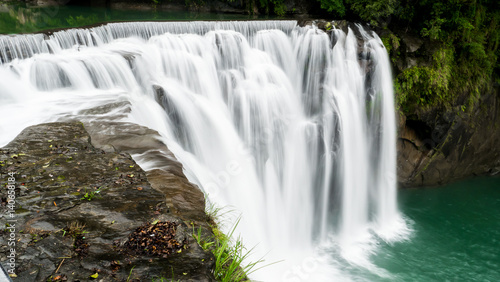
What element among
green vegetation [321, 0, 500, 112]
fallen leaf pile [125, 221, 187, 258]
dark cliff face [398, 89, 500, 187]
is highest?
green vegetation [321, 0, 500, 112]

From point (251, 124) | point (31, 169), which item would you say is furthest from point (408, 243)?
point (31, 169)

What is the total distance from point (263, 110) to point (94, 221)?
6.77 meters

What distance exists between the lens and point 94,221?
2.74 metres

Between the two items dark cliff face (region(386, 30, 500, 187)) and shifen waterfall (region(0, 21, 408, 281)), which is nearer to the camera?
shifen waterfall (region(0, 21, 408, 281))

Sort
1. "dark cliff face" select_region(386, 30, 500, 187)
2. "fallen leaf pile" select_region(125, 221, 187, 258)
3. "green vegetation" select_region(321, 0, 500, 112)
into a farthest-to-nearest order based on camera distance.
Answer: "dark cliff face" select_region(386, 30, 500, 187) < "green vegetation" select_region(321, 0, 500, 112) < "fallen leaf pile" select_region(125, 221, 187, 258)

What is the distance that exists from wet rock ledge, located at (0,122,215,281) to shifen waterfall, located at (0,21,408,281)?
6.58ft

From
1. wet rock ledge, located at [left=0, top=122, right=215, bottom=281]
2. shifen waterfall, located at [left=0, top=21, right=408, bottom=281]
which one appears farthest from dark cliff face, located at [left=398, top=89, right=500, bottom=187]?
wet rock ledge, located at [left=0, top=122, right=215, bottom=281]

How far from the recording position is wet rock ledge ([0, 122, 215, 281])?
2.32m

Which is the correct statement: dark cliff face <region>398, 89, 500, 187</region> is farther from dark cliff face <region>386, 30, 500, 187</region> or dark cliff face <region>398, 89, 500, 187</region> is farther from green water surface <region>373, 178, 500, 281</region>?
green water surface <region>373, 178, 500, 281</region>

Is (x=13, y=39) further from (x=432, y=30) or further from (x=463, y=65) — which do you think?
(x=463, y=65)

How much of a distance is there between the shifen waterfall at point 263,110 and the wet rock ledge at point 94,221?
2.00 metres

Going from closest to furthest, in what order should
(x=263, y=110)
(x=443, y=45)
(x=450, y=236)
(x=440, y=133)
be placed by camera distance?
(x=263, y=110) → (x=450, y=236) → (x=440, y=133) → (x=443, y=45)

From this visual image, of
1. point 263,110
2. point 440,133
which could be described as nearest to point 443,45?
point 440,133

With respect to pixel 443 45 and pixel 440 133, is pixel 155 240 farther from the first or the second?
pixel 443 45
